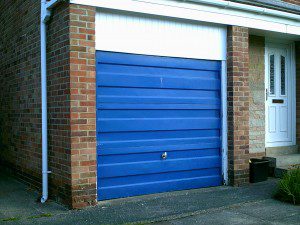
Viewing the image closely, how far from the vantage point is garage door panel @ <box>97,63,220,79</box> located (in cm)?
591

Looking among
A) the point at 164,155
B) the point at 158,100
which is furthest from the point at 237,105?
the point at 164,155

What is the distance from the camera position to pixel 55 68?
590cm

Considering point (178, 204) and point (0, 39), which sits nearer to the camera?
point (178, 204)

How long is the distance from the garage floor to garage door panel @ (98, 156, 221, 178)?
393mm

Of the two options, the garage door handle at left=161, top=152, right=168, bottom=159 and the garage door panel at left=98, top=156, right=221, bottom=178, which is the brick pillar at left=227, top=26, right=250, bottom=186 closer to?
the garage door panel at left=98, top=156, right=221, bottom=178

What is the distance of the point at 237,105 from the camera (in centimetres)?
693

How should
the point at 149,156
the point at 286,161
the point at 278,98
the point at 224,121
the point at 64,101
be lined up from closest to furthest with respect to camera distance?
the point at 64,101
the point at 149,156
the point at 224,121
the point at 286,161
the point at 278,98

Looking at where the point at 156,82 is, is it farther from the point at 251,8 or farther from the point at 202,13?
the point at 251,8

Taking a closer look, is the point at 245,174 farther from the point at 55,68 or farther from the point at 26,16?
the point at 26,16

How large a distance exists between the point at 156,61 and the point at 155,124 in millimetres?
1009

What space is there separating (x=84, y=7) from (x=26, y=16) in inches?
77.6

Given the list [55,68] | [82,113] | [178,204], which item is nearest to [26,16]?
[55,68]

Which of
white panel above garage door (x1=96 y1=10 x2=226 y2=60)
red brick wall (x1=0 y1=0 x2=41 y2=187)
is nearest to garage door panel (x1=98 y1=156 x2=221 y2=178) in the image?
red brick wall (x1=0 y1=0 x2=41 y2=187)

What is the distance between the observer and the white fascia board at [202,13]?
19.0 ft
